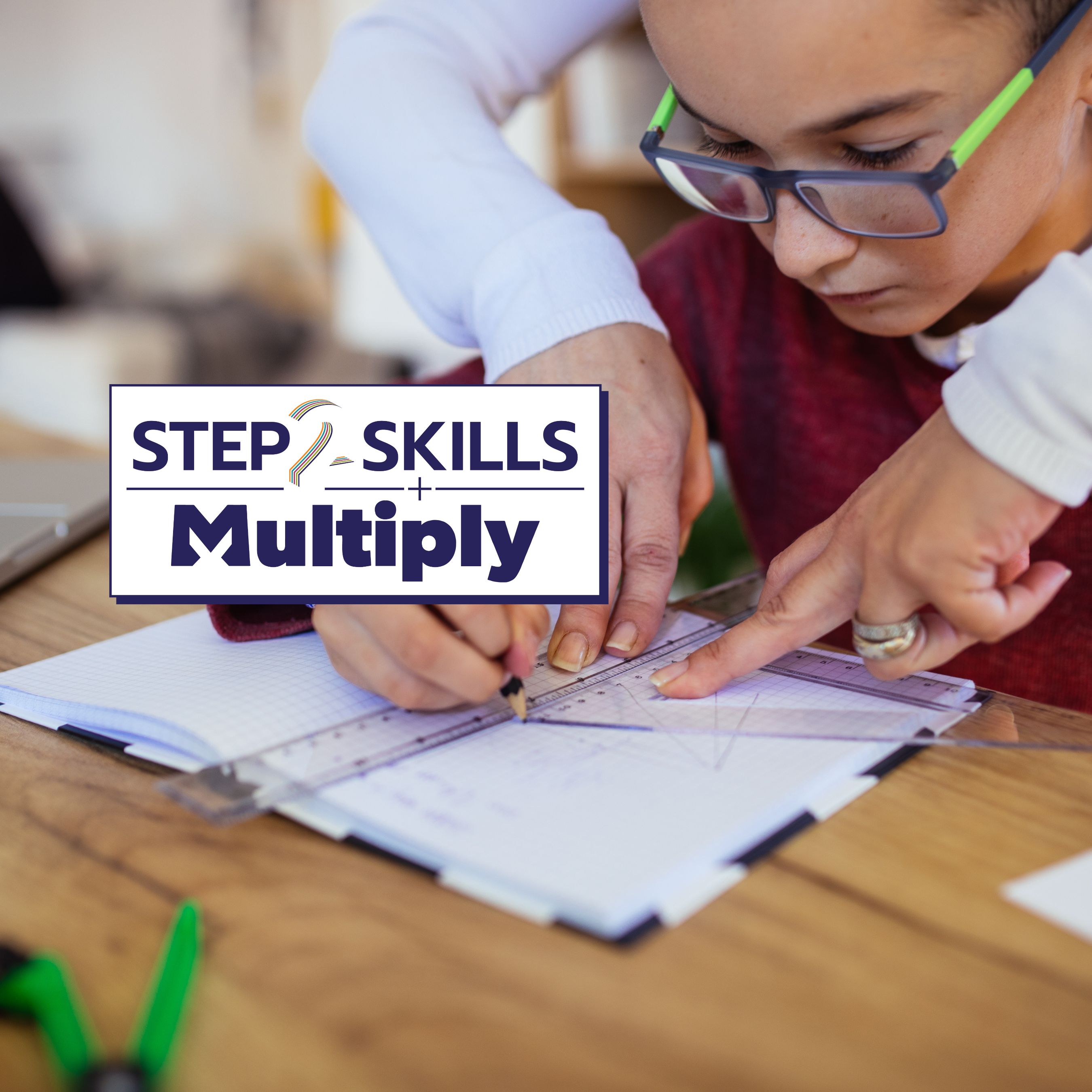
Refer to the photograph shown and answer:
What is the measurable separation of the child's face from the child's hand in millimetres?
302

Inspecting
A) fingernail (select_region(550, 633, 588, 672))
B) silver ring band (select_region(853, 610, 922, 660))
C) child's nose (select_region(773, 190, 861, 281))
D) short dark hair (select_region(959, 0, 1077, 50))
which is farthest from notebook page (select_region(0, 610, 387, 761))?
short dark hair (select_region(959, 0, 1077, 50))

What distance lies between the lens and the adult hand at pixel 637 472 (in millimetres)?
627

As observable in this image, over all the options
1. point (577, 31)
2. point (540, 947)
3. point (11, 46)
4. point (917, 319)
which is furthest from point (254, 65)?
point (540, 947)

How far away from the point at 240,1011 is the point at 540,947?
0.10m

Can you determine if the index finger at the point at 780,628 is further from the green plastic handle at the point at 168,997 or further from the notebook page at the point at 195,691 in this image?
the green plastic handle at the point at 168,997

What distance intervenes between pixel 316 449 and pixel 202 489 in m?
0.06

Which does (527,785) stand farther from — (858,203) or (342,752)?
(858,203)

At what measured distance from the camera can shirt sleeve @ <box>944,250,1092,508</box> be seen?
459 millimetres

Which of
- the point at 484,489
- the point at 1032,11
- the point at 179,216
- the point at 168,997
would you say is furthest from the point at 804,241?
the point at 179,216

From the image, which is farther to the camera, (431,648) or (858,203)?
(858,203)

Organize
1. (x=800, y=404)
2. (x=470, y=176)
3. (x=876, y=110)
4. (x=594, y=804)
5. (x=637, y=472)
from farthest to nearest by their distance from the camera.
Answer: (x=800, y=404), (x=470, y=176), (x=637, y=472), (x=876, y=110), (x=594, y=804)

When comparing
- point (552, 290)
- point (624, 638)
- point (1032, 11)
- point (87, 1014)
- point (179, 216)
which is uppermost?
point (179, 216)

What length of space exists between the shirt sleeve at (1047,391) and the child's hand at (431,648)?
0.76 ft

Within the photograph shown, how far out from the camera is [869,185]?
60 cm
